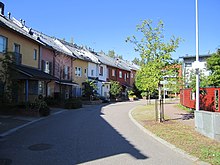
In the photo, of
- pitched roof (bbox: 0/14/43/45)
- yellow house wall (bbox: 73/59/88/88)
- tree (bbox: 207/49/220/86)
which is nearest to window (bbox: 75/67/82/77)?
yellow house wall (bbox: 73/59/88/88)

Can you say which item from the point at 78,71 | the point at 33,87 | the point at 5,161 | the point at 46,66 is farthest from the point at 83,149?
the point at 78,71

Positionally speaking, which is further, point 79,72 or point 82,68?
point 82,68

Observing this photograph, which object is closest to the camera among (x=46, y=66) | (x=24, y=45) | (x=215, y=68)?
(x=215, y=68)

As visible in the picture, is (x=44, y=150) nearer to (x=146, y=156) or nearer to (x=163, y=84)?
(x=146, y=156)

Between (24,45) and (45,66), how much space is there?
5.26 meters

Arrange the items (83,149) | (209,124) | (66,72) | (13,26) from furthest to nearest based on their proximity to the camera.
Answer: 1. (66,72)
2. (13,26)
3. (209,124)
4. (83,149)

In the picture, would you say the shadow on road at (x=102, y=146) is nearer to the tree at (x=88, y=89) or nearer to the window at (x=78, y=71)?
the tree at (x=88, y=89)

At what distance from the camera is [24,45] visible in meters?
22.8

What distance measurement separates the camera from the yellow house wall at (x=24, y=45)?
20.1m

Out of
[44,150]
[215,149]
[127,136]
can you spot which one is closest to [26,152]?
[44,150]

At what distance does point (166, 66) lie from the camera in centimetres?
1442

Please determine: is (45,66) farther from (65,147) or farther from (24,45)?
(65,147)

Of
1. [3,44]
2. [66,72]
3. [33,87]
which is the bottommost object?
[33,87]

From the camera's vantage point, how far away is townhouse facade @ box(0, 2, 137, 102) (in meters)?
20.1
